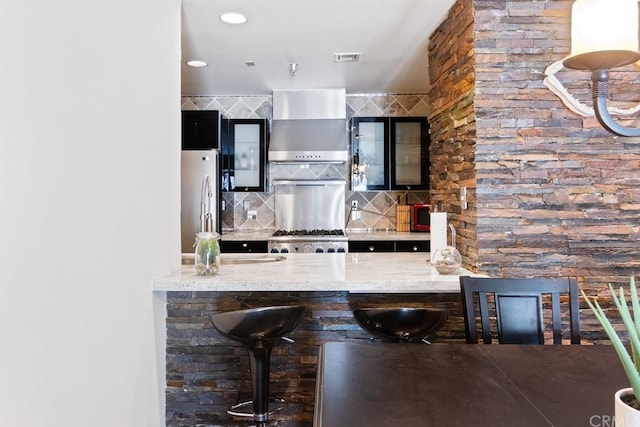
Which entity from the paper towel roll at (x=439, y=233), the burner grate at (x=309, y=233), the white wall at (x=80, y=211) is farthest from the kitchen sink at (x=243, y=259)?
the burner grate at (x=309, y=233)

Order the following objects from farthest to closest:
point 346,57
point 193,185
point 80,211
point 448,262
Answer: point 193,185 < point 346,57 < point 448,262 < point 80,211

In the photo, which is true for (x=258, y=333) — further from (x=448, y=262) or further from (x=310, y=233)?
(x=310, y=233)

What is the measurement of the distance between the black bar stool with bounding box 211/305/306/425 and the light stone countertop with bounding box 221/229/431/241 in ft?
7.68

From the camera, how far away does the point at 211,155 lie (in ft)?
13.9

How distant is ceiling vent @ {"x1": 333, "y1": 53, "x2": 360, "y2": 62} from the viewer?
3.37 metres

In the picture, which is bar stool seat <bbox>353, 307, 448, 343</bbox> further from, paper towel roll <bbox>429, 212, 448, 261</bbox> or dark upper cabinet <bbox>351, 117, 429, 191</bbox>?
dark upper cabinet <bbox>351, 117, 429, 191</bbox>

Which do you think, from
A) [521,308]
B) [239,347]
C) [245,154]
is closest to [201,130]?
[245,154]

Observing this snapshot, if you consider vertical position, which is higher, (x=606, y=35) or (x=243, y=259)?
(x=606, y=35)

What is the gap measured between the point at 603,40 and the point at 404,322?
50.2 inches

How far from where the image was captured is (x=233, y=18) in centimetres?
265

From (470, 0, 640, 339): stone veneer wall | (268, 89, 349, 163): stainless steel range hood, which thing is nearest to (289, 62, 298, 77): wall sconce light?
(268, 89, 349, 163): stainless steel range hood

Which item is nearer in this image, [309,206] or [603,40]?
[603,40]

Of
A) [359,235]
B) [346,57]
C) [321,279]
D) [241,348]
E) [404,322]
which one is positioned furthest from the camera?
[359,235]

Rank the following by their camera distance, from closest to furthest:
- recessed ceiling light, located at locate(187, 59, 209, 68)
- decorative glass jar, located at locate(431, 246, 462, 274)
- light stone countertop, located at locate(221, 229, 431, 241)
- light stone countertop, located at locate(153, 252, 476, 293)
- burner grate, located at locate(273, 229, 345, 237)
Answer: light stone countertop, located at locate(153, 252, 476, 293), decorative glass jar, located at locate(431, 246, 462, 274), recessed ceiling light, located at locate(187, 59, 209, 68), light stone countertop, located at locate(221, 229, 431, 241), burner grate, located at locate(273, 229, 345, 237)
